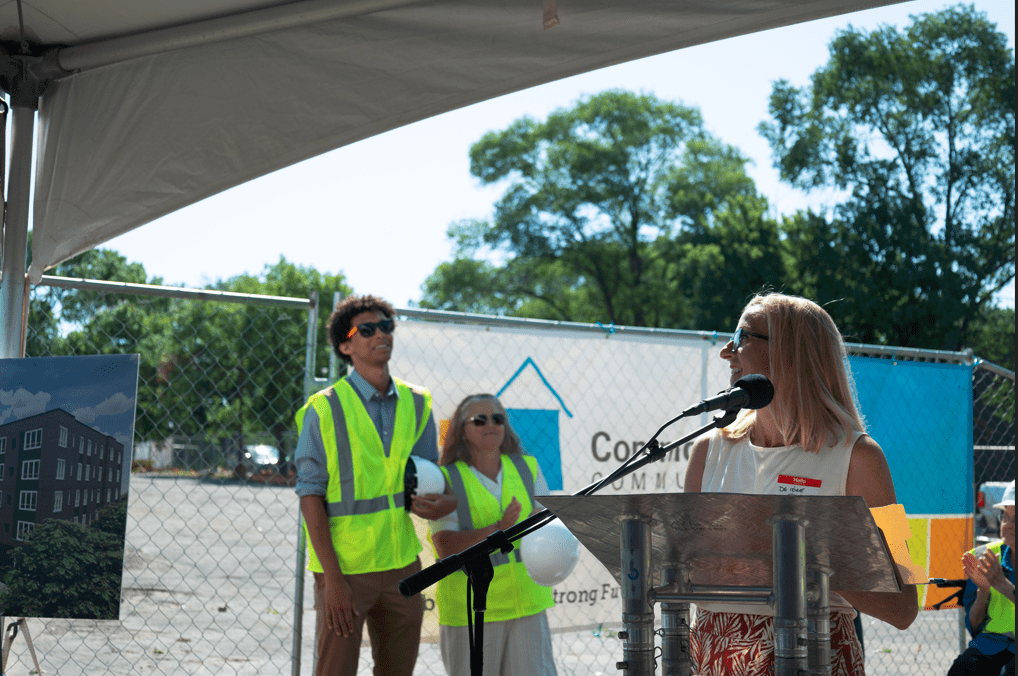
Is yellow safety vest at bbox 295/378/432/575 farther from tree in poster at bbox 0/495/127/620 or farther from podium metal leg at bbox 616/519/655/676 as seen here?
podium metal leg at bbox 616/519/655/676

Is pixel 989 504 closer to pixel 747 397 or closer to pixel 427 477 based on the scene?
pixel 427 477

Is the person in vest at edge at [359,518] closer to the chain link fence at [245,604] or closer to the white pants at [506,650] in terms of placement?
the white pants at [506,650]

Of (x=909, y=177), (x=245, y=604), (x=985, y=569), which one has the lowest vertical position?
(x=245, y=604)

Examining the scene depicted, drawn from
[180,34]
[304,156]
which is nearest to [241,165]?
[304,156]

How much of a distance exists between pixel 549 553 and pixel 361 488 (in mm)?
873

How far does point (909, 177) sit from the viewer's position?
27.7 meters

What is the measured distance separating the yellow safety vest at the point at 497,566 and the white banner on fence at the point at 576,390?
42 centimetres

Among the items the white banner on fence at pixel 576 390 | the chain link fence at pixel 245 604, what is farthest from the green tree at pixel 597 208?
the white banner on fence at pixel 576 390

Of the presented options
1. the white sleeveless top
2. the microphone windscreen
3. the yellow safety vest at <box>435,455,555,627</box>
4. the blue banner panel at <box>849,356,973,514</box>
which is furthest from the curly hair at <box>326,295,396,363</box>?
the blue banner panel at <box>849,356,973,514</box>

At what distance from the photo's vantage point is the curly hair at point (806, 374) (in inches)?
93.1

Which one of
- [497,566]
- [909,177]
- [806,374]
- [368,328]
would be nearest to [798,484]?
[806,374]

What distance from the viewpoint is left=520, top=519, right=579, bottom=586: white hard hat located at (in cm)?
382

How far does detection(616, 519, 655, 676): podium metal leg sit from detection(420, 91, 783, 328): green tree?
35533mm

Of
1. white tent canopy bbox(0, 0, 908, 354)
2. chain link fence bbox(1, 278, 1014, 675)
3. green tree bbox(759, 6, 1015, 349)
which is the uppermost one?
green tree bbox(759, 6, 1015, 349)
